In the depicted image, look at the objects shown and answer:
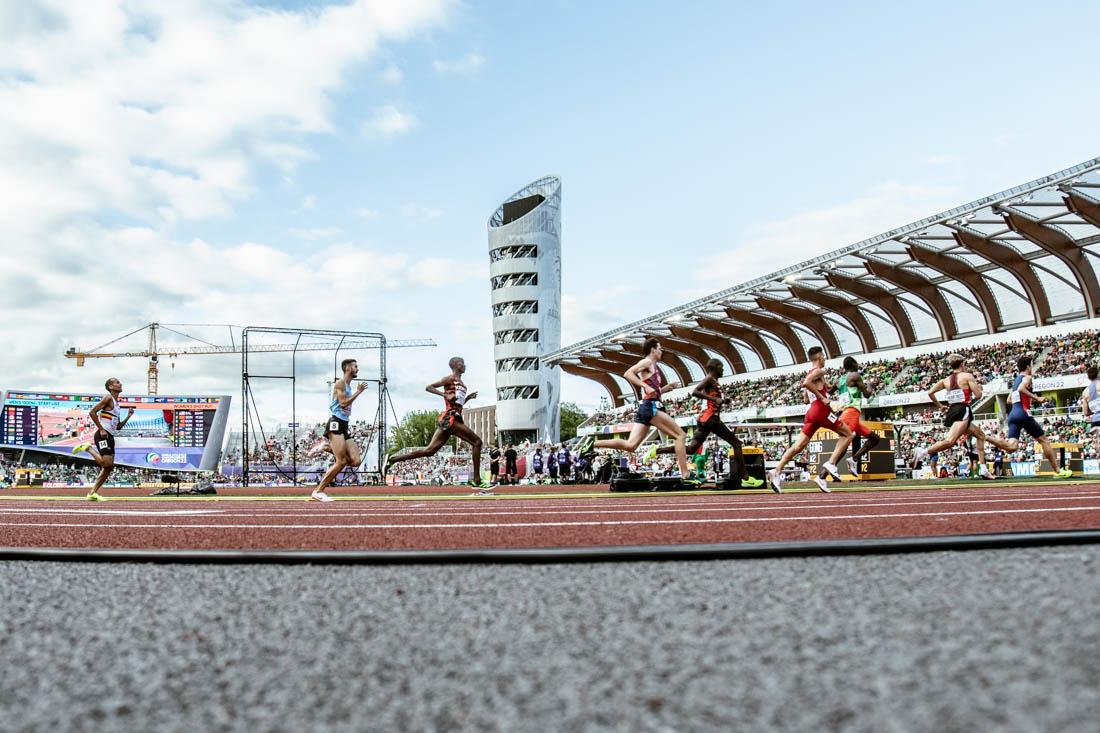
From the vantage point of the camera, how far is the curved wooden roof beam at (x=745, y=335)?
54.8 metres

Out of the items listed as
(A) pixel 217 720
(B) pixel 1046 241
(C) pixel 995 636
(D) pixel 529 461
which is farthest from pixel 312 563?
(B) pixel 1046 241

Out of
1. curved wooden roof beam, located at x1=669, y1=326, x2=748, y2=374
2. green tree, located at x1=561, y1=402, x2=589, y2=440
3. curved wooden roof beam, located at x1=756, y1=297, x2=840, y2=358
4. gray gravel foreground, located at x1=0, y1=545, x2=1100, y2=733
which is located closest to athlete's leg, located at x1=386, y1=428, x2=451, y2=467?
gray gravel foreground, located at x1=0, y1=545, x2=1100, y2=733

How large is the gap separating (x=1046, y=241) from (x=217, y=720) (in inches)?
1606

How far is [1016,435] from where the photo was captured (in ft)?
47.6

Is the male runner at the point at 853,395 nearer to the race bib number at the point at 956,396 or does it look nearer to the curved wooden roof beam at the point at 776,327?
the race bib number at the point at 956,396

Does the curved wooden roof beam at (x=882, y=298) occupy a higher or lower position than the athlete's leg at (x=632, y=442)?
higher

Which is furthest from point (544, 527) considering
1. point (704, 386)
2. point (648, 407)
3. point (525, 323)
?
point (525, 323)

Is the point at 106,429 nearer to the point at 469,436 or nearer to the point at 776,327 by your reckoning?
the point at 469,436

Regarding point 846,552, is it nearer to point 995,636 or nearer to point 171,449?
point 995,636

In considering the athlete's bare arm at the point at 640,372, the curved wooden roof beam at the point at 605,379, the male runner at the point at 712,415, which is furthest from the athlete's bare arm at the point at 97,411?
the curved wooden roof beam at the point at 605,379

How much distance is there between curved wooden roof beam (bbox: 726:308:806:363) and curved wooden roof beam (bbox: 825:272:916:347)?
21.4 ft

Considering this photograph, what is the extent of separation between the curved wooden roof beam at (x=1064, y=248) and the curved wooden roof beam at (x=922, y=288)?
662 centimetres

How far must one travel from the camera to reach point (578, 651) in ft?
7.42

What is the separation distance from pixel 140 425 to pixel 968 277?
48295 millimetres
